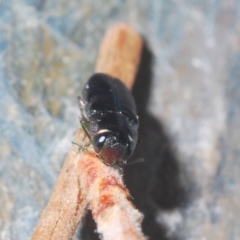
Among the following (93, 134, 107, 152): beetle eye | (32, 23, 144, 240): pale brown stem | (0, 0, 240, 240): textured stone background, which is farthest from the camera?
(0, 0, 240, 240): textured stone background

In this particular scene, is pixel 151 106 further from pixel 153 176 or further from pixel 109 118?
pixel 109 118

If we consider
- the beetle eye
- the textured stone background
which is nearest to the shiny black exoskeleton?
the beetle eye

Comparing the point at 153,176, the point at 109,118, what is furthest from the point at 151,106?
the point at 109,118

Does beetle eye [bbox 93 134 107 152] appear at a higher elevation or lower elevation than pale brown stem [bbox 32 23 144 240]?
higher

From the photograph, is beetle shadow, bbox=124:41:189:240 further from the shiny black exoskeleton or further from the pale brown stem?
the pale brown stem

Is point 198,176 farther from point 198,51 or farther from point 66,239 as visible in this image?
point 66,239

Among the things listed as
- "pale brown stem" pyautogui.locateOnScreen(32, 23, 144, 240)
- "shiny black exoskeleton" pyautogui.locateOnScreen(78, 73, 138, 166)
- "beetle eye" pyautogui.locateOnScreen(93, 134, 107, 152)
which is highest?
"shiny black exoskeleton" pyautogui.locateOnScreen(78, 73, 138, 166)
